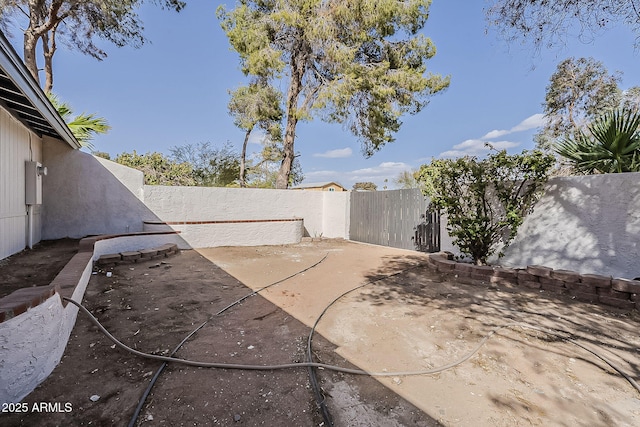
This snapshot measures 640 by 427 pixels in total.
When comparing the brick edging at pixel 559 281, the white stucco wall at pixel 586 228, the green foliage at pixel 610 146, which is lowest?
the brick edging at pixel 559 281

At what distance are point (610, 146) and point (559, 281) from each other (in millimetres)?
2467

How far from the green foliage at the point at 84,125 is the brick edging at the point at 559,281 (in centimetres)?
935

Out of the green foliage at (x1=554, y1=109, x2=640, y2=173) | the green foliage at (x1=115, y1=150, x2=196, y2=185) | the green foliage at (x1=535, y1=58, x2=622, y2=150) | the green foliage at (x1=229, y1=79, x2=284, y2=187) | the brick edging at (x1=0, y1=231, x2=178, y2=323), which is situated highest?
the green foliage at (x1=535, y1=58, x2=622, y2=150)

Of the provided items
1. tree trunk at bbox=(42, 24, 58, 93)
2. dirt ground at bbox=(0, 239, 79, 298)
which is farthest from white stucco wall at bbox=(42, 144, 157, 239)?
tree trunk at bbox=(42, 24, 58, 93)

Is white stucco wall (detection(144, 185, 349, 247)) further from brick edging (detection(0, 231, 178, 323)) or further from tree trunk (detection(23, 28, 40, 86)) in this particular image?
tree trunk (detection(23, 28, 40, 86))

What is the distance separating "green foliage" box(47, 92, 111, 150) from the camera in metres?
7.49

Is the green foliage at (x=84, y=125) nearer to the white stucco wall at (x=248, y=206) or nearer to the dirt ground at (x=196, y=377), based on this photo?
the white stucco wall at (x=248, y=206)

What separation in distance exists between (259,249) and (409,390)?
6606 millimetres

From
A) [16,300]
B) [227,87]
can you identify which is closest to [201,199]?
[16,300]

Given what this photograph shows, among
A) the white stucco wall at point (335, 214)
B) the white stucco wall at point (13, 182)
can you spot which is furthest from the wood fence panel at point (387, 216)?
the white stucco wall at point (13, 182)

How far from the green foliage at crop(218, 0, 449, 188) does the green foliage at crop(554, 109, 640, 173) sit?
20.3ft

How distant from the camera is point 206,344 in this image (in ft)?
8.65

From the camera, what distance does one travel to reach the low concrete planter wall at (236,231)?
7636 mm

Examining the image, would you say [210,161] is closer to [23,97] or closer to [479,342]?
[23,97]
